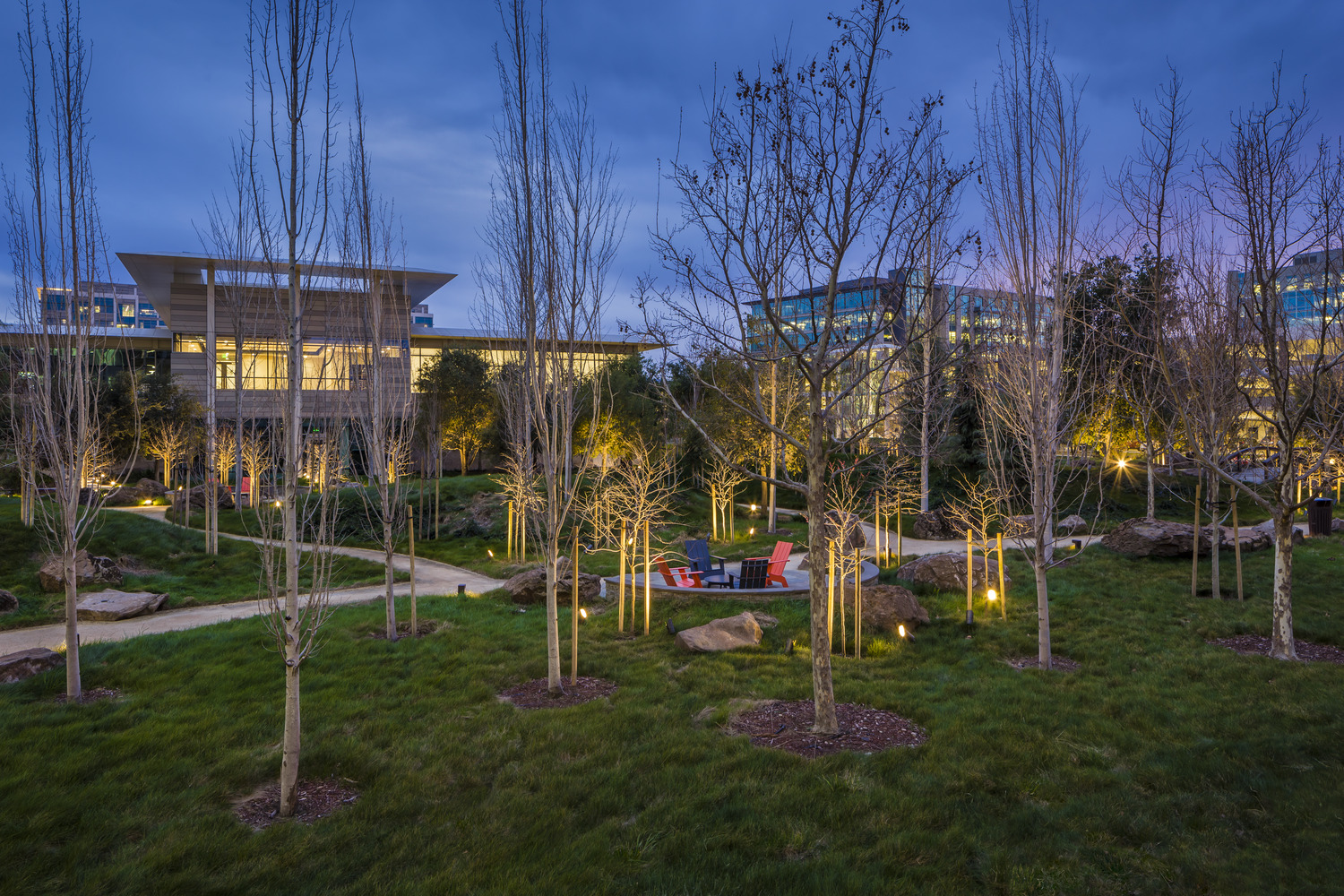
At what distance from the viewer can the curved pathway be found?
34.9 ft

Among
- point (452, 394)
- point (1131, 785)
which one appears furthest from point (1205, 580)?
point (452, 394)

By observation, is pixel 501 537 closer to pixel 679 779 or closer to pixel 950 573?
pixel 950 573

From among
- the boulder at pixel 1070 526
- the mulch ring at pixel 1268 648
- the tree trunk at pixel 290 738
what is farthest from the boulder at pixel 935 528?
the tree trunk at pixel 290 738

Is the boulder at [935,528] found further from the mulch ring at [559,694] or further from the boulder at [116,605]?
the boulder at [116,605]

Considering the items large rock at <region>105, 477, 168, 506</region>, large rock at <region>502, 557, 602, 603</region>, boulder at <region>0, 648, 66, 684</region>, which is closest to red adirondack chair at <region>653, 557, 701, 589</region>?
large rock at <region>502, 557, 602, 603</region>

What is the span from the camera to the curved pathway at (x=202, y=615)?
34.9ft

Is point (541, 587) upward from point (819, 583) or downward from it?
downward

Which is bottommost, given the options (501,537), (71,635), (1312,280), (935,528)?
(501,537)

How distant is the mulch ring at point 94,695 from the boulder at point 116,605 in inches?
202

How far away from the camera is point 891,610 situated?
34.7ft

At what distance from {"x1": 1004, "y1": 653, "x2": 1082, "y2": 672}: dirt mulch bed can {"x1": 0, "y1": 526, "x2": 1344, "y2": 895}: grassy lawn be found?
0.18 meters

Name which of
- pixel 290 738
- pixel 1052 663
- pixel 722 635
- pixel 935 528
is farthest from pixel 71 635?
pixel 935 528

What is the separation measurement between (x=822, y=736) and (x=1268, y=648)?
6.86 m

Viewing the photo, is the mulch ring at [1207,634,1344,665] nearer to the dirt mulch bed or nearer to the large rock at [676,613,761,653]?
the dirt mulch bed
